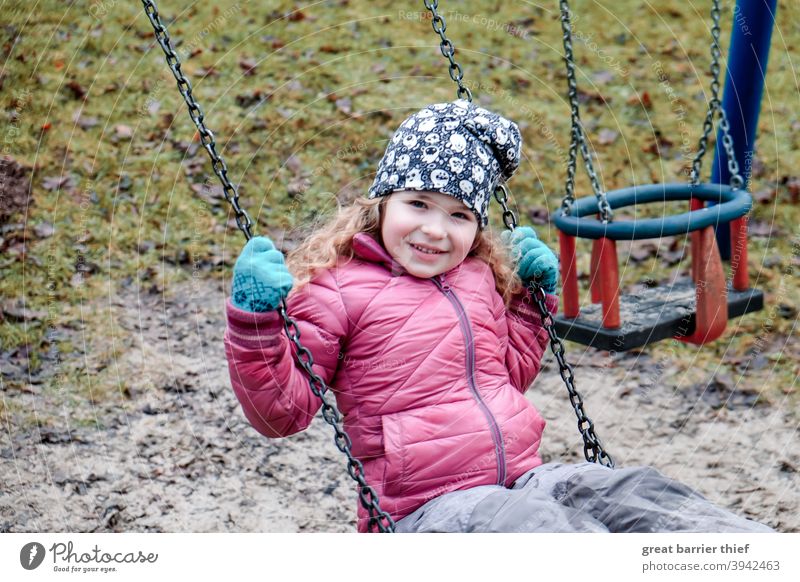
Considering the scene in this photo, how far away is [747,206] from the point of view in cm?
292

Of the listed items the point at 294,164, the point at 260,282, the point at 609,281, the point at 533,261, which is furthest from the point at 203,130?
the point at 294,164

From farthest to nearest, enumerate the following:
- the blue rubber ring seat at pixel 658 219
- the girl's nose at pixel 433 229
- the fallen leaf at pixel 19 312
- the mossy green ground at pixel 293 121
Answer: the mossy green ground at pixel 293 121 < the fallen leaf at pixel 19 312 < the blue rubber ring seat at pixel 658 219 < the girl's nose at pixel 433 229

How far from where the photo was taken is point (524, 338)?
2.37m

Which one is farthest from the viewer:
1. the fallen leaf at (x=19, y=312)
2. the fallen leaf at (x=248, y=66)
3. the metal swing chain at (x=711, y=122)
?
the fallen leaf at (x=248, y=66)

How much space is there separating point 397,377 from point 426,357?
0.07 meters

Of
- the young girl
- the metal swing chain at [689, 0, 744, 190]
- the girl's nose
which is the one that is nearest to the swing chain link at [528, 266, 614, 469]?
the young girl

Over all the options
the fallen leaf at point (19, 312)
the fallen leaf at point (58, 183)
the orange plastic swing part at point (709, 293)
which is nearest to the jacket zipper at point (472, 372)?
the orange plastic swing part at point (709, 293)

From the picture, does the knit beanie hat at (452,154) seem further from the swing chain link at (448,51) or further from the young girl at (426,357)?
the swing chain link at (448,51)

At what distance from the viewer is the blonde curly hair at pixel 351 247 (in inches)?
85.6

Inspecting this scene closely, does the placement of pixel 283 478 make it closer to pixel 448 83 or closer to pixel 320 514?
pixel 320 514

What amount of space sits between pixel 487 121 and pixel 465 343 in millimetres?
484

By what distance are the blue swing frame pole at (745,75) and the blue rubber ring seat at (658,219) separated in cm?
24

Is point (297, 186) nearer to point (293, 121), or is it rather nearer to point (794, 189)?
point (293, 121)

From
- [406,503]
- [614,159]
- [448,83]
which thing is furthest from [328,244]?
[448,83]
